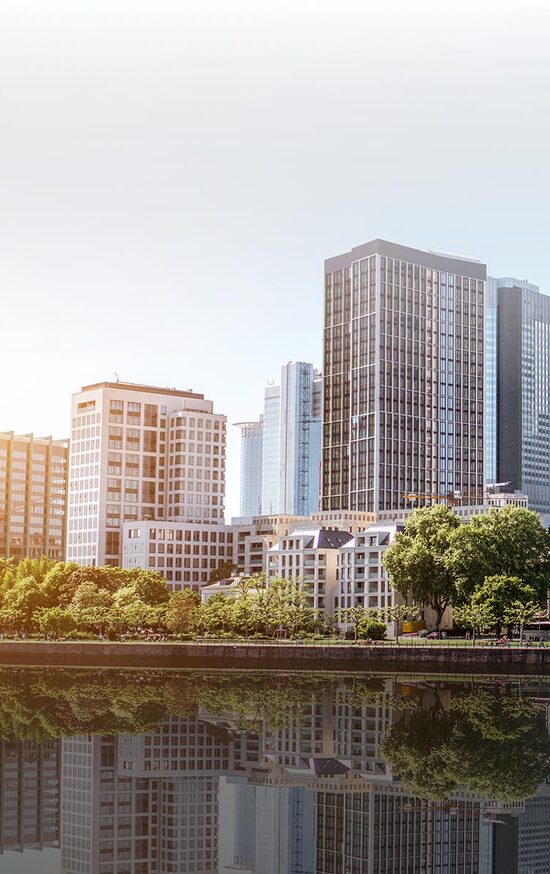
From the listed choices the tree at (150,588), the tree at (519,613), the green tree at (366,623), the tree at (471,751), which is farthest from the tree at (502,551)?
the tree at (471,751)

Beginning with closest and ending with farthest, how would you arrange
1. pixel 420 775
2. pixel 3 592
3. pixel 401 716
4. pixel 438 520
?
pixel 420 775 < pixel 401 716 < pixel 438 520 < pixel 3 592

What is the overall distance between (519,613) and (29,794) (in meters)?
113

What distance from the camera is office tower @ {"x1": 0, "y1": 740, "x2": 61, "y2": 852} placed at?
4906cm

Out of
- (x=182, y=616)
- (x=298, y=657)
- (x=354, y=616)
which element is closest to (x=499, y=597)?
(x=354, y=616)

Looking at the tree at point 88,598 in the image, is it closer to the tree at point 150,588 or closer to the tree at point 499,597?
the tree at point 150,588

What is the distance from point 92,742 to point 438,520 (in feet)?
358

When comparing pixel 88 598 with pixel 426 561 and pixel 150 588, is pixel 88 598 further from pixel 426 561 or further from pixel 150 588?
pixel 426 561

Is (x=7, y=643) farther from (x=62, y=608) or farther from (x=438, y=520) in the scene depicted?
(x=438, y=520)

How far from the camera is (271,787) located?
58281mm

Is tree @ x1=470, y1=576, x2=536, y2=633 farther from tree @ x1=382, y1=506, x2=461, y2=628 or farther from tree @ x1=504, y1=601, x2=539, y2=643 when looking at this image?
tree @ x1=382, y1=506, x2=461, y2=628

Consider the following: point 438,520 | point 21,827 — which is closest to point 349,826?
point 21,827

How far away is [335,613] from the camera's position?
195875 mm

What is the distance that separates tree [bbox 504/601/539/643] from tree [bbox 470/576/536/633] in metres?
0.13

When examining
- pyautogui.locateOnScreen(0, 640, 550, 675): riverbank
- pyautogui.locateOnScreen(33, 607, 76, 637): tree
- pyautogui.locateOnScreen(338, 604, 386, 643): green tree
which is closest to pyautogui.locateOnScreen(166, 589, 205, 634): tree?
pyautogui.locateOnScreen(33, 607, 76, 637): tree
